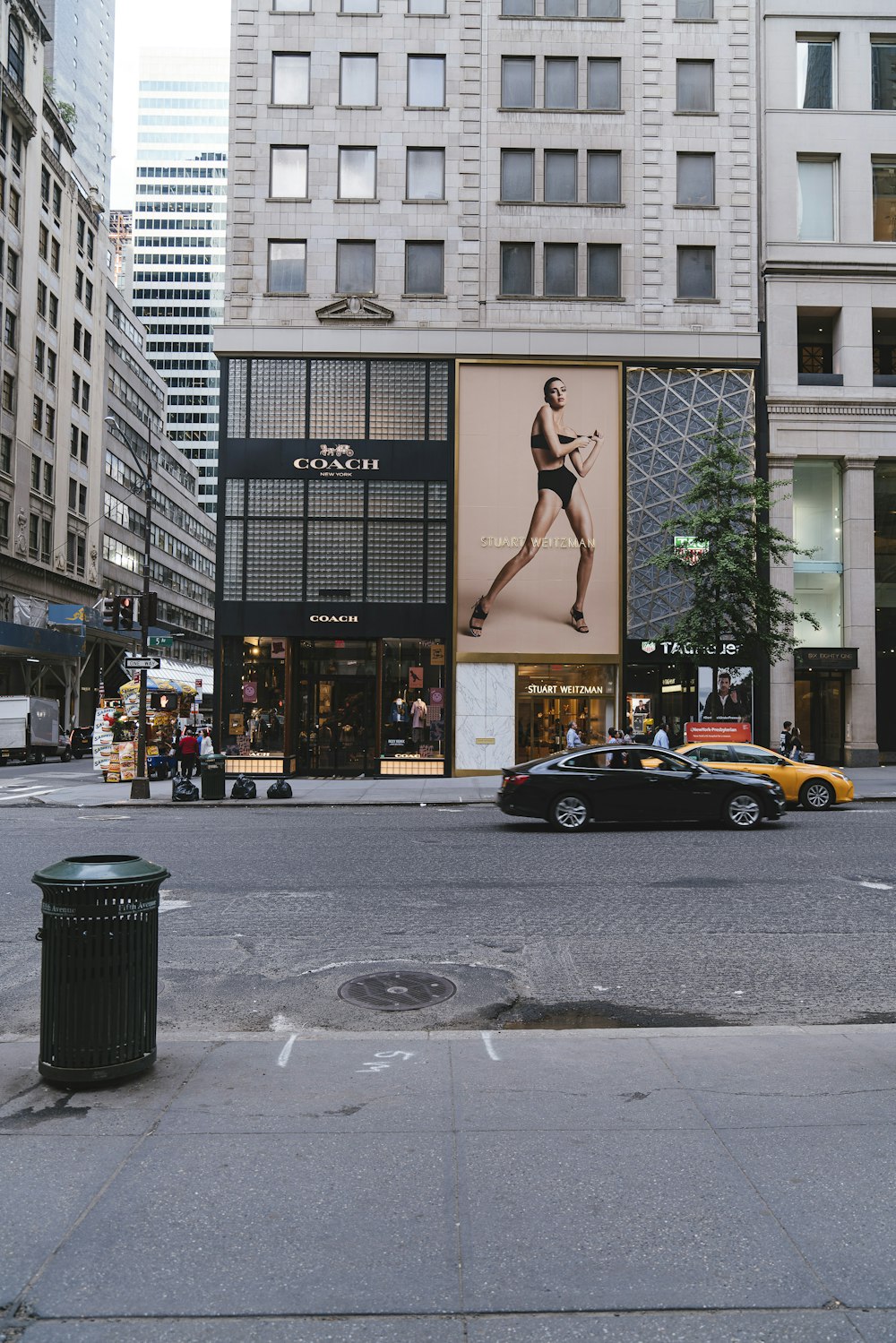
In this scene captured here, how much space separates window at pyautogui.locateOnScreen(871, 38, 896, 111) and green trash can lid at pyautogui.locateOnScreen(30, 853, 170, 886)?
35201 mm

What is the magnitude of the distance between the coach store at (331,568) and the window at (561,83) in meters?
11.1

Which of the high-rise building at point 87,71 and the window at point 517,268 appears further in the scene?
the high-rise building at point 87,71

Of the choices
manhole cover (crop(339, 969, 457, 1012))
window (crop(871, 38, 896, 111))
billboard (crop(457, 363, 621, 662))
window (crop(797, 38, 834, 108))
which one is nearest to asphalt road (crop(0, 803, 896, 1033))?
manhole cover (crop(339, 969, 457, 1012))

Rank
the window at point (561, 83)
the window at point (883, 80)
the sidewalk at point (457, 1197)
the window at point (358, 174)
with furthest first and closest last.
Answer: the window at point (883, 80)
the window at point (561, 83)
the window at point (358, 174)
the sidewalk at point (457, 1197)

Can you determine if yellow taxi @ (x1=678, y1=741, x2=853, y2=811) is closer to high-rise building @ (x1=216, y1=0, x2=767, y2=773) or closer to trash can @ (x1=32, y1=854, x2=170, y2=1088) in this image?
high-rise building @ (x1=216, y1=0, x2=767, y2=773)

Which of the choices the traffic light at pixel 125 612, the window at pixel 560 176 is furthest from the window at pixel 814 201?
the traffic light at pixel 125 612

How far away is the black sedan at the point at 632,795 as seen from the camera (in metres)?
15.9

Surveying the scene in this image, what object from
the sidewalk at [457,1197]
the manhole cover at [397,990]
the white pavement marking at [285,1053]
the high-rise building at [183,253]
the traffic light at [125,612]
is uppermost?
the high-rise building at [183,253]

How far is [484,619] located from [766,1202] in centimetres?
2460

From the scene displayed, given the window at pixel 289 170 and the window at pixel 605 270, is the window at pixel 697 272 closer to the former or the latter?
the window at pixel 605 270

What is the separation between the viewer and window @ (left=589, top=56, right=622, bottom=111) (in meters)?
29.4

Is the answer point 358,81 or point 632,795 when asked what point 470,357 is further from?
point 632,795

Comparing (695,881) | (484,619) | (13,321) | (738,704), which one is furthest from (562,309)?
(13,321)

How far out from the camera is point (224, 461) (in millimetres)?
28156
